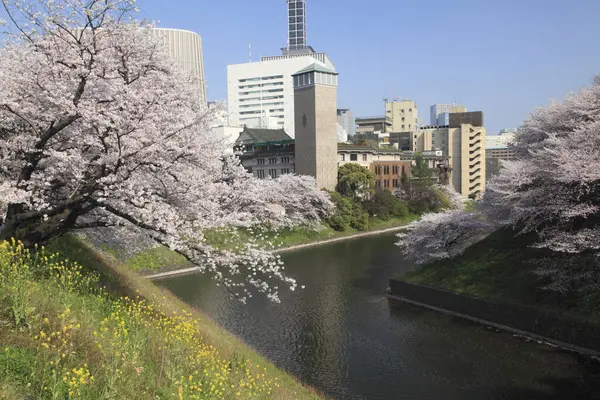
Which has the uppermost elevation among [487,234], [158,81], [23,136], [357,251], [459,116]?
[459,116]

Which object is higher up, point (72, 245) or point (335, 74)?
point (335, 74)

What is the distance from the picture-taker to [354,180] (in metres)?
64.7

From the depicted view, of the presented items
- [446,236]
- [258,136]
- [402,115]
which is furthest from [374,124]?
[446,236]

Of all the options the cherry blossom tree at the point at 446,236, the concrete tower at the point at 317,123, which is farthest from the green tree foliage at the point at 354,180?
the cherry blossom tree at the point at 446,236

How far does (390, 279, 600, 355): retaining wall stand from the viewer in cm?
2016

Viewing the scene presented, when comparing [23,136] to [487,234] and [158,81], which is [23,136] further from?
[487,234]

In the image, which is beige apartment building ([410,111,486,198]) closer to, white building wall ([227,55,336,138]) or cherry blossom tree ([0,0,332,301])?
white building wall ([227,55,336,138])

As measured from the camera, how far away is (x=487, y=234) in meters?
33.0

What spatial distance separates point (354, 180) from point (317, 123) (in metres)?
9.01

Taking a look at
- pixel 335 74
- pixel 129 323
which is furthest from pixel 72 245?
pixel 335 74

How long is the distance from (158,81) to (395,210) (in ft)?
183

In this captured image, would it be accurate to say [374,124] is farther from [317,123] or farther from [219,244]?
[219,244]

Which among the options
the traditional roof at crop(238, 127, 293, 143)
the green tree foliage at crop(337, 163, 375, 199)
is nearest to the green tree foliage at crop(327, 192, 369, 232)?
the green tree foliage at crop(337, 163, 375, 199)

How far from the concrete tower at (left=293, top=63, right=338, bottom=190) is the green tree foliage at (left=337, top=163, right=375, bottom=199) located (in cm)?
126
